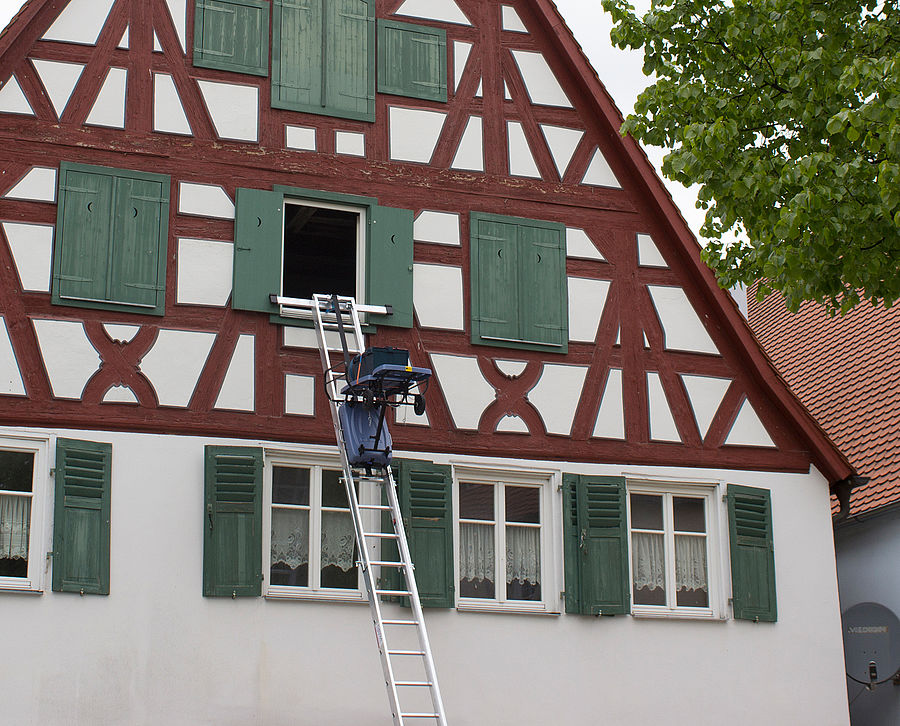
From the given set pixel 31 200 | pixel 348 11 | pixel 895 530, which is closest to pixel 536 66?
pixel 348 11

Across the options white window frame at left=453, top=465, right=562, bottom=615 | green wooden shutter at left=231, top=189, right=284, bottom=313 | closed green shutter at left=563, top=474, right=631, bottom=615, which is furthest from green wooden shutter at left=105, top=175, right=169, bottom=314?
closed green shutter at left=563, top=474, right=631, bottom=615

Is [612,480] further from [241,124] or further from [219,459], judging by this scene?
[241,124]

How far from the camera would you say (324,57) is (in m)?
13.6

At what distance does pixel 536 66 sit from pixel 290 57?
8.17 feet

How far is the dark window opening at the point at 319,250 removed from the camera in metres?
14.0

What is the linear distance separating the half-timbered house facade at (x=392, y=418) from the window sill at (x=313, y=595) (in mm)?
36

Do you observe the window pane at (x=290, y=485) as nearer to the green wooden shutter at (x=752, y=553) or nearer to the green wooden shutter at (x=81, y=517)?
the green wooden shutter at (x=81, y=517)

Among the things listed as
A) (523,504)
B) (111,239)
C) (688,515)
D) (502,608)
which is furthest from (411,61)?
(502,608)

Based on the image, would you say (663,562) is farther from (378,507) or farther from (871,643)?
(378,507)

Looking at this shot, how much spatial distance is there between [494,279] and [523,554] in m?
2.58

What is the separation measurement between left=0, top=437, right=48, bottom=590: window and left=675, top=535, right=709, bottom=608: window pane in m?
5.85

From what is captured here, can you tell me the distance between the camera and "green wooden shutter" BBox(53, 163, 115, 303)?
40.3 feet

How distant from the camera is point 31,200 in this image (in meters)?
12.4

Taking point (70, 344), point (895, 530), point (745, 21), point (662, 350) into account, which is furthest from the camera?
point (895, 530)
